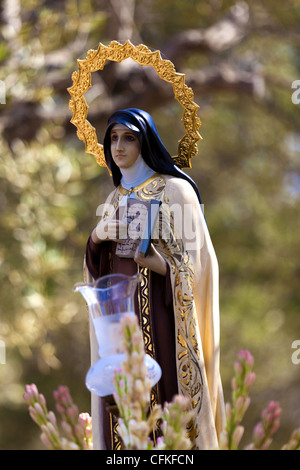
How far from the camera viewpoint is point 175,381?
2982mm

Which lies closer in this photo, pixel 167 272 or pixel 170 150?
pixel 167 272

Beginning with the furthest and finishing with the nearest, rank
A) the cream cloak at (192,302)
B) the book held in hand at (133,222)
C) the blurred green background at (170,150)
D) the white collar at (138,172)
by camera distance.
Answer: the blurred green background at (170,150) < the white collar at (138,172) < the book held in hand at (133,222) < the cream cloak at (192,302)

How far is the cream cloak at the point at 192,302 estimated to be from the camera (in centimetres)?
295

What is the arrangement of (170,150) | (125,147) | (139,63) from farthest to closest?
(170,150) → (139,63) → (125,147)

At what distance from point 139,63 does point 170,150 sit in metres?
6.11

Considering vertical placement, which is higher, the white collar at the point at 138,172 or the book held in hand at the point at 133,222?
the white collar at the point at 138,172

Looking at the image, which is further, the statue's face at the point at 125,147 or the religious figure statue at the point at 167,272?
the statue's face at the point at 125,147

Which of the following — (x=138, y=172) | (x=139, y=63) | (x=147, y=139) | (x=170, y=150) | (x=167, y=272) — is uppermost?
(x=170, y=150)

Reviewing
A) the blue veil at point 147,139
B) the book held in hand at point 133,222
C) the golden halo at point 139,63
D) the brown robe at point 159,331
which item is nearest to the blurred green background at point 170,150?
the golden halo at point 139,63

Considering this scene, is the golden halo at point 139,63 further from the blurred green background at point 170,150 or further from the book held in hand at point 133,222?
the blurred green background at point 170,150

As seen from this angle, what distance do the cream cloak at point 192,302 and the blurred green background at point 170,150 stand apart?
2418mm

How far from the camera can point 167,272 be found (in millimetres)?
3025

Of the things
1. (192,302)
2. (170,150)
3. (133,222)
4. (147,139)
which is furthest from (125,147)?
(170,150)

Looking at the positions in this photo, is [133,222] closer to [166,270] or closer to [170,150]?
[166,270]
